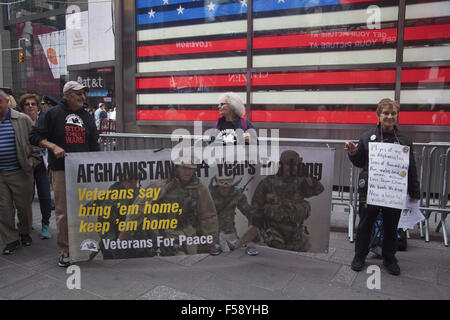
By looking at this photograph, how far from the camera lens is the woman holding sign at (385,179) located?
387 centimetres

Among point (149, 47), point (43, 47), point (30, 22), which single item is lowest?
point (149, 47)

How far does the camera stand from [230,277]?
12.3ft

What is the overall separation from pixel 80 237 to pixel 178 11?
6554 mm

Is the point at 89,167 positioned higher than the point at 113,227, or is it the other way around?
the point at 89,167

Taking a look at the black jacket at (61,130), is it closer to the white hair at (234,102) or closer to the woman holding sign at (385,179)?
the white hair at (234,102)

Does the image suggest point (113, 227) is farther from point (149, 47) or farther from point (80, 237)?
point (149, 47)

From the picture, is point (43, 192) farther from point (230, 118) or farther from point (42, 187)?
point (230, 118)

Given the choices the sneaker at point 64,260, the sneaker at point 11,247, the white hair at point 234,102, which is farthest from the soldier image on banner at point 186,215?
the sneaker at point 11,247

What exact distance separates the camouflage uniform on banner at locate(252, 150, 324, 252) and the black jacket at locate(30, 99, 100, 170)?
2.18m

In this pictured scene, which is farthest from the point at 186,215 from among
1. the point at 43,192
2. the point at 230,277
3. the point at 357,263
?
the point at 43,192

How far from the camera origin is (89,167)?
390 cm

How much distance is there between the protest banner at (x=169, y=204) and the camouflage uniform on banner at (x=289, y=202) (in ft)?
0.04

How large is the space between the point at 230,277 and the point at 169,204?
3.38 ft
